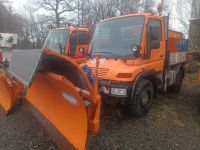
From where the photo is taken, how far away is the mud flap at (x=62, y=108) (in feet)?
9.63

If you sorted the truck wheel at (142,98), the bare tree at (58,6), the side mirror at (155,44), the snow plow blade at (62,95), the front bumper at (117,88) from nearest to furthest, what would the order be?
the snow plow blade at (62,95)
the front bumper at (117,88)
the truck wheel at (142,98)
the side mirror at (155,44)
the bare tree at (58,6)

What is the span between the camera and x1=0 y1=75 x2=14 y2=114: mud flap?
4.97m

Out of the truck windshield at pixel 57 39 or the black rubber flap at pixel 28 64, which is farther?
the truck windshield at pixel 57 39

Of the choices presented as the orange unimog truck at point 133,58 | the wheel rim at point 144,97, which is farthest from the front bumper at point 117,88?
the wheel rim at point 144,97

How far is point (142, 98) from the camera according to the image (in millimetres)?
4785

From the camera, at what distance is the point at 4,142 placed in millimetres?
3908

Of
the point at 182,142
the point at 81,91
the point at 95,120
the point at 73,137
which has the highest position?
the point at 81,91

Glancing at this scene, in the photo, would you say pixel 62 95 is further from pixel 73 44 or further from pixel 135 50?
pixel 73 44

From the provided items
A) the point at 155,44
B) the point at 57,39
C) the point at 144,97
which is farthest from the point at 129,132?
the point at 57,39

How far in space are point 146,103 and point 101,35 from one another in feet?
5.78

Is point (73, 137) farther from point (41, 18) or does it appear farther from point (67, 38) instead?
point (41, 18)

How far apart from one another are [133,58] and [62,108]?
1.83m

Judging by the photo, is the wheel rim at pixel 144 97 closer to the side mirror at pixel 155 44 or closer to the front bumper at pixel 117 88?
the front bumper at pixel 117 88

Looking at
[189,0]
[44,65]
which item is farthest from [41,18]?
[44,65]
